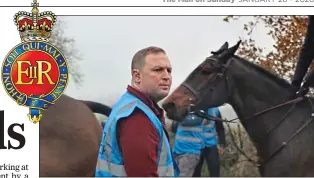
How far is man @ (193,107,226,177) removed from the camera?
186 inches

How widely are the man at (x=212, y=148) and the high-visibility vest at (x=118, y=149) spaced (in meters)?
2.65

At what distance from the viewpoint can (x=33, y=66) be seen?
2.98m

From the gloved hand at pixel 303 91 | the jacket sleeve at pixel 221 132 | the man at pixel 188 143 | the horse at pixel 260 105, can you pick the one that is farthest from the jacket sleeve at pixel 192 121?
the gloved hand at pixel 303 91

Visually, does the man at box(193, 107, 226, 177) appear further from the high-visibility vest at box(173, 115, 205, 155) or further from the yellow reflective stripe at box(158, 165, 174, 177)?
the yellow reflective stripe at box(158, 165, 174, 177)

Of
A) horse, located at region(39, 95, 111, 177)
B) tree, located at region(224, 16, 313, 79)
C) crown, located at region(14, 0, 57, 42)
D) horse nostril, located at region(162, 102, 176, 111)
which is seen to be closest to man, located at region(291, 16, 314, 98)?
tree, located at region(224, 16, 313, 79)

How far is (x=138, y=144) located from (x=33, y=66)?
1149mm

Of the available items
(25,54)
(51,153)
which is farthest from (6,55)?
(51,153)

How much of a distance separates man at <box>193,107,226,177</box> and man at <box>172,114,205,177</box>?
52 mm

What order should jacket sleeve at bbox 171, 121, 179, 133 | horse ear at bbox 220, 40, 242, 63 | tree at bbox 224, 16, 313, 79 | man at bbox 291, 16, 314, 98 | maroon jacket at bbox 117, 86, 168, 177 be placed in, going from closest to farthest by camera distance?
maroon jacket at bbox 117, 86, 168, 177 < man at bbox 291, 16, 314, 98 < horse ear at bbox 220, 40, 242, 63 < tree at bbox 224, 16, 313, 79 < jacket sleeve at bbox 171, 121, 179, 133

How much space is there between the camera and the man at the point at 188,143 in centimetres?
466

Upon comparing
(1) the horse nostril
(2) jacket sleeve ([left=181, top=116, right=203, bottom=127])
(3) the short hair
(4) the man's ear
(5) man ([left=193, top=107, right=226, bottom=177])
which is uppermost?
(3) the short hair

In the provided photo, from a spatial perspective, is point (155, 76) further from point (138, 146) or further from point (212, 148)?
point (212, 148)

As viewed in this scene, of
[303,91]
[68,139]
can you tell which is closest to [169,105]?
→ [68,139]

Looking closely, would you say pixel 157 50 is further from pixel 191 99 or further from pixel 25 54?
pixel 191 99
